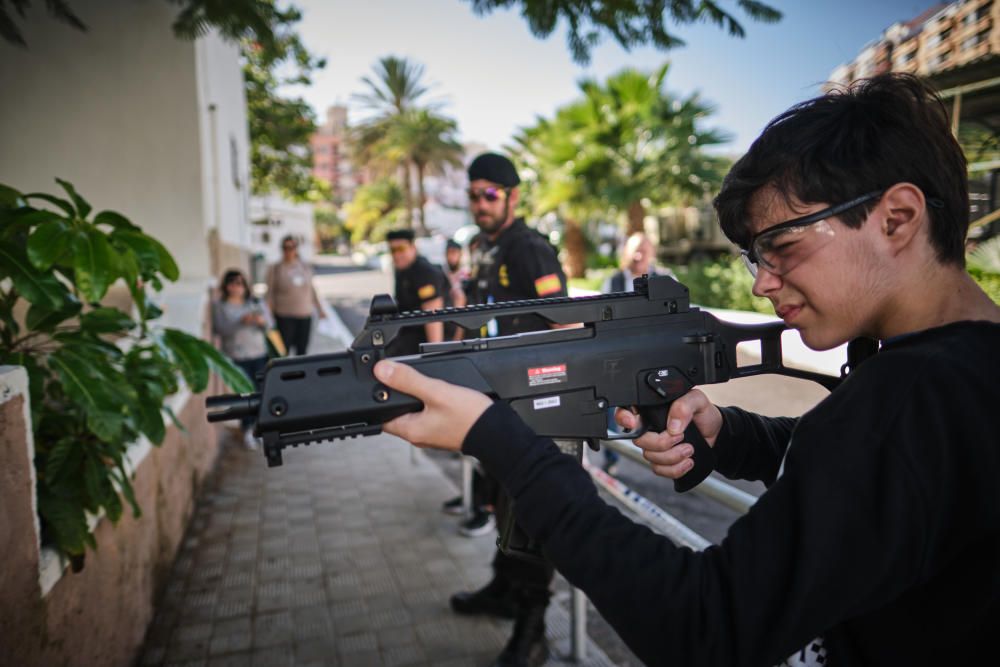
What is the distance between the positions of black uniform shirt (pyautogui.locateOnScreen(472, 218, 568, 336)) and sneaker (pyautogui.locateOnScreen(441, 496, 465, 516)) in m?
1.70

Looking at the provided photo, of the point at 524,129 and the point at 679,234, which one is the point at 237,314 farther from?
the point at 679,234

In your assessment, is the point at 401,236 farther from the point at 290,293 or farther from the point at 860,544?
the point at 860,544

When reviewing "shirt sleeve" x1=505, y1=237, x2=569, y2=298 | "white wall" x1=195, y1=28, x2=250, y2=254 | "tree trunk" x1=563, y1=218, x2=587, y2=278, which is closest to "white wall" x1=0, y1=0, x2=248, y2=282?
"white wall" x1=195, y1=28, x2=250, y2=254

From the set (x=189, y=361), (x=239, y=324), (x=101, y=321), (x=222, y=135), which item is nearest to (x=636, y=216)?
(x=222, y=135)

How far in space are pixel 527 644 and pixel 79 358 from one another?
2.06 m

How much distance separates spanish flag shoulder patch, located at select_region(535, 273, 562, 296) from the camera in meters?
3.08

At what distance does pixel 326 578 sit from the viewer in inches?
137

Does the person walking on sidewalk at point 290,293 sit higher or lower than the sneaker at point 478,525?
higher

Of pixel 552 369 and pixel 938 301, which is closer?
pixel 938 301

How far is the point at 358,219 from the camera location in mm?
58375

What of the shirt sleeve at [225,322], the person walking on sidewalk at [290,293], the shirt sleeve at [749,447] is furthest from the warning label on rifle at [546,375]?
the person walking on sidewalk at [290,293]

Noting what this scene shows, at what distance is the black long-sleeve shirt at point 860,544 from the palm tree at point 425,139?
34.1 m

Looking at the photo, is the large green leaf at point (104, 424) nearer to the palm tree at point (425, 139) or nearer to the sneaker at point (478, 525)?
the sneaker at point (478, 525)

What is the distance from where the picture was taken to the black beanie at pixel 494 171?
339 cm
